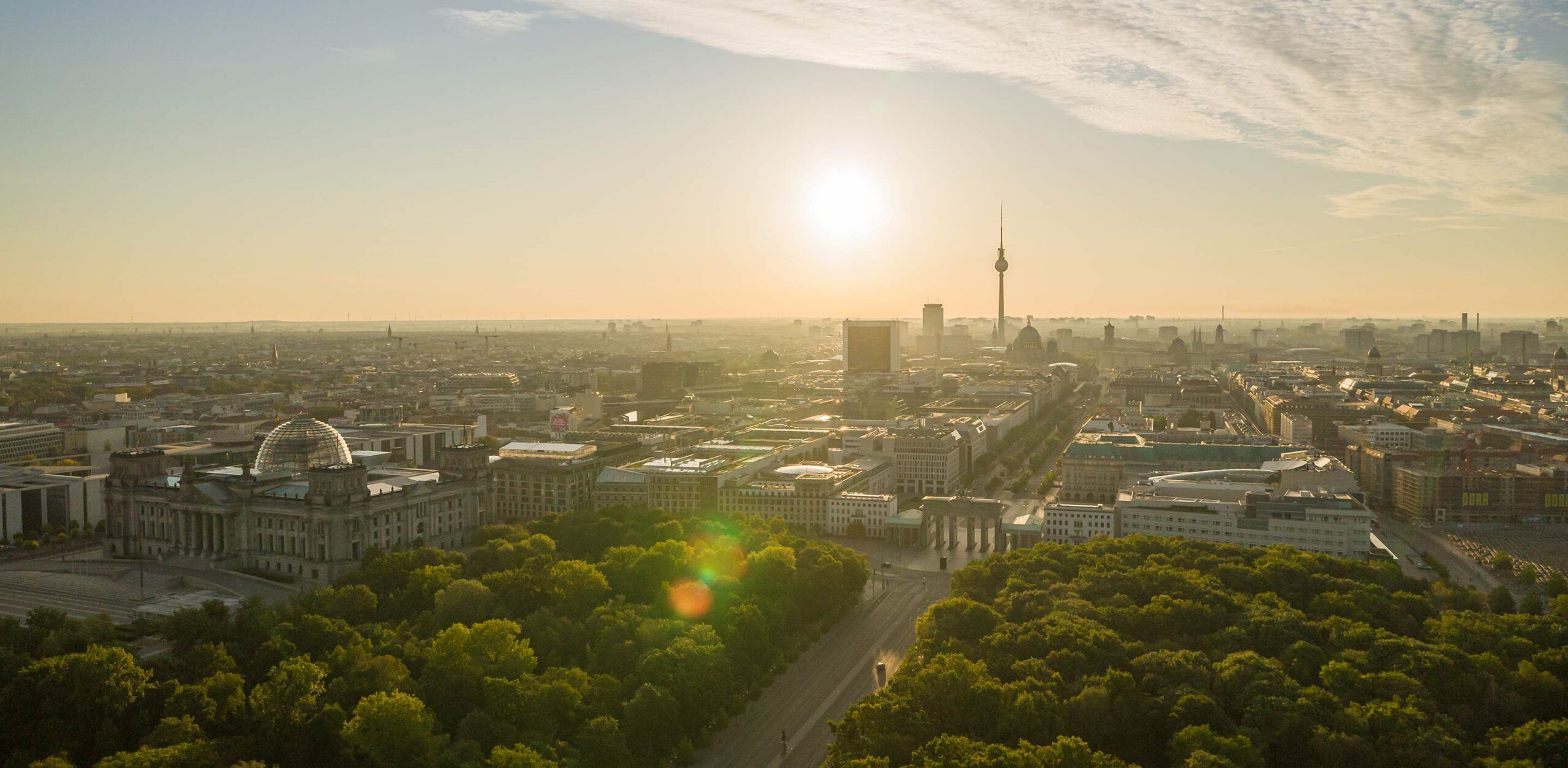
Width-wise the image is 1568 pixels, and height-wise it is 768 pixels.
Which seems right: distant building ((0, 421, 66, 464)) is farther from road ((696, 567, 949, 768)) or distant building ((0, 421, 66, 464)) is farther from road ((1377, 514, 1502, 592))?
road ((1377, 514, 1502, 592))

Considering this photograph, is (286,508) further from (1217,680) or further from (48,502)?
(1217,680)

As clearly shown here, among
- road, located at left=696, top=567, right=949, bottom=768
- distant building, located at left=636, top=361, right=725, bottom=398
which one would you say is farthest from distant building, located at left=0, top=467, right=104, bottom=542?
distant building, located at left=636, top=361, right=725, bottom=398

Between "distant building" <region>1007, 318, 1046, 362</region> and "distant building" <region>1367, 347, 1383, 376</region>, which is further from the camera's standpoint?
"distant building" <region>1007, 318, 1046, 362</region>

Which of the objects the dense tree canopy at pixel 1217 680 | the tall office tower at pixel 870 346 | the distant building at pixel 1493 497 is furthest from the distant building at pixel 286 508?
the tall office tower at pixel 870 346

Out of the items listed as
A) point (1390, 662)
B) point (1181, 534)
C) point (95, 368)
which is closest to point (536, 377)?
point (95, 368)

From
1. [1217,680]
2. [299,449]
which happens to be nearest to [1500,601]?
[1217,680]

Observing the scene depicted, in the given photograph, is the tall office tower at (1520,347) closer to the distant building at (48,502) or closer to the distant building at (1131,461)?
the distant building at (1131,461)

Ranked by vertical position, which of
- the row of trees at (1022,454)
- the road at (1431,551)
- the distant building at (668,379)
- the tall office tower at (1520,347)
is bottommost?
the road at (1431,551)
